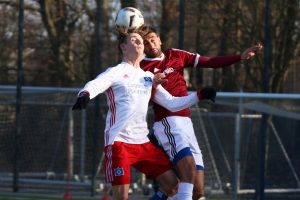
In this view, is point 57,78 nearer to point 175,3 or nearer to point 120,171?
point 175,3

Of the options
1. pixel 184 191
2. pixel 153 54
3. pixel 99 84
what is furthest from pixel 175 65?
pixel 99 84

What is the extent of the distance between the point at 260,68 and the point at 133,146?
6.05 m

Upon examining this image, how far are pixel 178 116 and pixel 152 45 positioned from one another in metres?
0.67

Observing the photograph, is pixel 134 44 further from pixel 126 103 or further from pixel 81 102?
pixel 81 102

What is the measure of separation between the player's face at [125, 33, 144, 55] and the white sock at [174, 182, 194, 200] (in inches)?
48.7

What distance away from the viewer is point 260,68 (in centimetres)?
1321

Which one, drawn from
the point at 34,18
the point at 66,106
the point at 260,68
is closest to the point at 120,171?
the point at 66,106

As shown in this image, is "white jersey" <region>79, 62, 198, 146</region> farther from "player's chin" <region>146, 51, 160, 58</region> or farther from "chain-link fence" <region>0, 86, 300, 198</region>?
"chain-link fence" <region>0, 86, 300, 198</region>

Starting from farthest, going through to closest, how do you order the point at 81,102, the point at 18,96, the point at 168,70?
Result: the point at 18,96, the point at 168,70, the point at 81,102

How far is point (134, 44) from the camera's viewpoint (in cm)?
752

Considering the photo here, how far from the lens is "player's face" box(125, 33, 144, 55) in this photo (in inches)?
296

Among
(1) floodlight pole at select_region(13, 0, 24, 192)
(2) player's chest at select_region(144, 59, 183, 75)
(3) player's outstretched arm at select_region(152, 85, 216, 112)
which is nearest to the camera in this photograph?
(3) player's outstretched arm at select_region(152, 85, 216, 112)

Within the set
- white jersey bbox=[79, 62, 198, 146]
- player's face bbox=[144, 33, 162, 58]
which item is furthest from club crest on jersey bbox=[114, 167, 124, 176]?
player's face bbox=[144, 33, 162, 58]

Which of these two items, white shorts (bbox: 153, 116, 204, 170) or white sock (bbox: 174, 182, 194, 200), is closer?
white sock (bbox: 174, 182, 194, 200)
